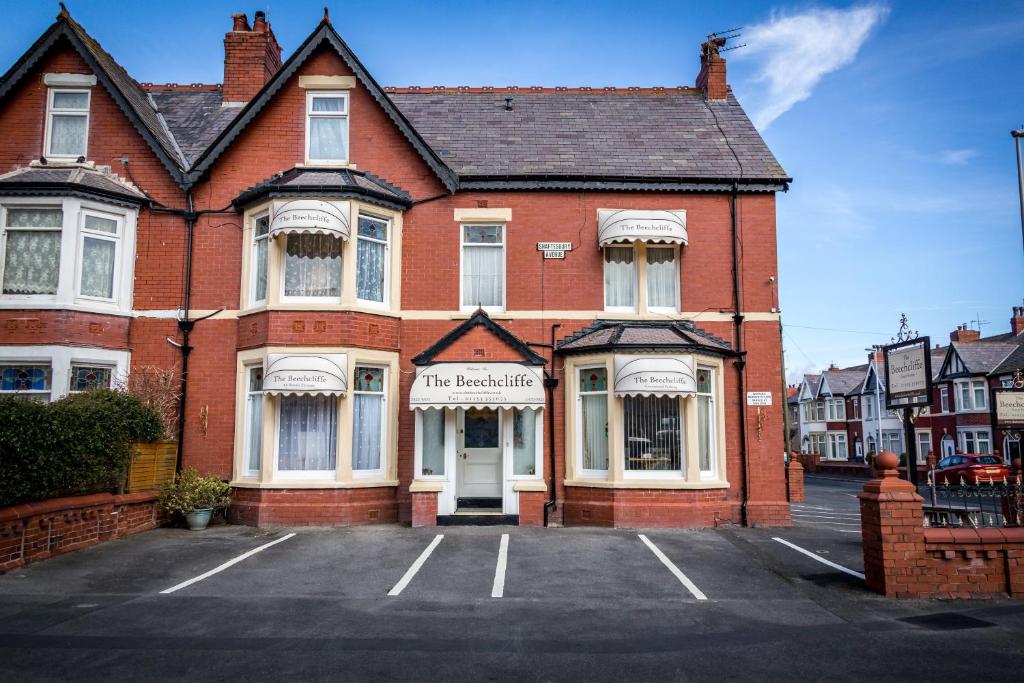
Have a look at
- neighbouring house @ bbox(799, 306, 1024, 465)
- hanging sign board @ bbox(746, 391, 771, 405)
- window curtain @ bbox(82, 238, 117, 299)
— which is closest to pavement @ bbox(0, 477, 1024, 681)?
hanging sign board @ bbox(746, 391, 771, 405)

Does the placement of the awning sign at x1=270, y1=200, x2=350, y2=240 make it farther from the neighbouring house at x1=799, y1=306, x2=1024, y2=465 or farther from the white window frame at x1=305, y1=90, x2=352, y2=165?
the neighbouring house at x1=799, y1=306, x2=1024, y2=465

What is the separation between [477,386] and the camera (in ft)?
46.8

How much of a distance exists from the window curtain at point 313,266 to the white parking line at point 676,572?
A: 8.04 metres

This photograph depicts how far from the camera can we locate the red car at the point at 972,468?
30.7m

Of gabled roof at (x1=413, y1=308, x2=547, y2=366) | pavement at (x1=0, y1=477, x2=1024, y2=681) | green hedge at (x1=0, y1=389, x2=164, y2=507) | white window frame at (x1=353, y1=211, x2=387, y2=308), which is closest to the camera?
pavement at (x1=0, y1=477, x2=1024, y2=681)

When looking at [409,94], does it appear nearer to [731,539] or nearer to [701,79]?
[701,79]

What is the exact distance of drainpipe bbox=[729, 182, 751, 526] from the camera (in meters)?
15.2

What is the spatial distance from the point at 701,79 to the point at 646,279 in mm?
7524

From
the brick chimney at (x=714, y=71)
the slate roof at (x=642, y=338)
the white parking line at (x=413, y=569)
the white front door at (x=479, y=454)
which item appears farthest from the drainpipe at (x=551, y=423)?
the brick chimney at (x=714, y=71)

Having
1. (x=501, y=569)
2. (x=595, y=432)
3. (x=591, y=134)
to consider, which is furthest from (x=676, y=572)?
(x=591, y=134)

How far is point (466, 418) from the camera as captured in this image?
1529 centimetres

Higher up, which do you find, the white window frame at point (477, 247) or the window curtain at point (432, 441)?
the white window frame at point (477, 247)

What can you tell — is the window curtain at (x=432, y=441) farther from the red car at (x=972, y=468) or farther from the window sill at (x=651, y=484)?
the red car at (x=972, y=468)

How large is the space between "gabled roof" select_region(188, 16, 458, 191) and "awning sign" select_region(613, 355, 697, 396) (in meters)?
5.67
